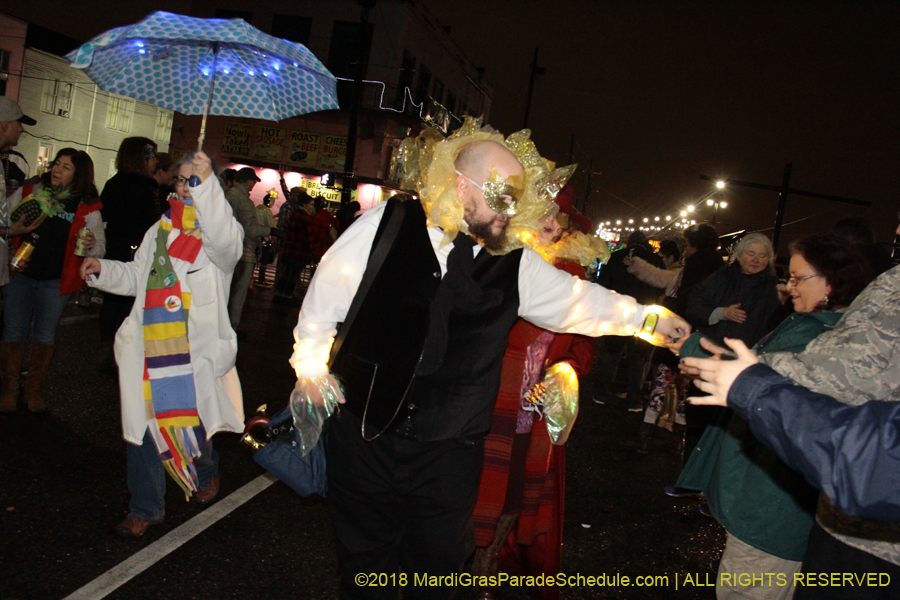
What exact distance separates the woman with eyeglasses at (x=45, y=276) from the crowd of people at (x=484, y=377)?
3.85 ft

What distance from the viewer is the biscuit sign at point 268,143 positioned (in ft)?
80.1

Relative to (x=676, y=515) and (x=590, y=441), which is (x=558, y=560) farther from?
(x=590, y=441)

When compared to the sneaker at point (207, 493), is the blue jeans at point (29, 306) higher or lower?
higher

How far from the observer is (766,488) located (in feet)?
8.28

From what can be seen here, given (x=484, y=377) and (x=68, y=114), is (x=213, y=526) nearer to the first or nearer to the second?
(x=484, y=377)

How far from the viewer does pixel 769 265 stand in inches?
192

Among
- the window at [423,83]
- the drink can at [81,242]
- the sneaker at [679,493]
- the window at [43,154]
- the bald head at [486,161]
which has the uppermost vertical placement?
the window at [423,83]

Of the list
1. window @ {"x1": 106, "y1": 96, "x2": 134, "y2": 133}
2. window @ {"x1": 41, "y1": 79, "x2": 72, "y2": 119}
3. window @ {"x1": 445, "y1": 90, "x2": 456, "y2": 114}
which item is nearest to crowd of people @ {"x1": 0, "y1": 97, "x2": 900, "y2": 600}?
window @ {"x1": 41, "y1": 79, "x2": 72, "y2": 119}

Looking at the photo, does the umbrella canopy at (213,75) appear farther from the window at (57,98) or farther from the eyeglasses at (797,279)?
the window at (57,98)

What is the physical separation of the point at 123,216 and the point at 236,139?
20.2 m

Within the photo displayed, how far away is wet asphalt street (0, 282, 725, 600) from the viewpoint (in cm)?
303

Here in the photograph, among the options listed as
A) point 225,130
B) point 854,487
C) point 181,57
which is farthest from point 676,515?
point 225,130

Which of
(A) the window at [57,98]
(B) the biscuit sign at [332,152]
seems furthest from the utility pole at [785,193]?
(A) the window at [57,98]

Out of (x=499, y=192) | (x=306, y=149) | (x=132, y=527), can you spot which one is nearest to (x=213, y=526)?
(x=132, y=527)
